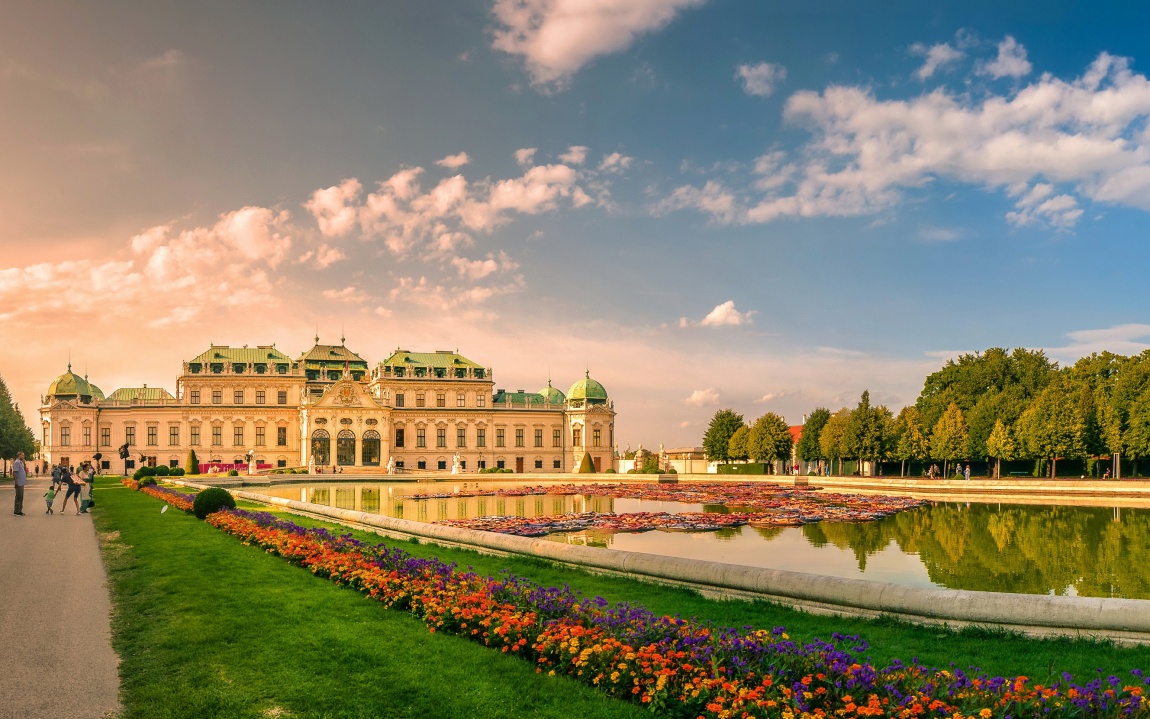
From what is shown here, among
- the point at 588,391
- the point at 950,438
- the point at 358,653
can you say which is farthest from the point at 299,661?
the point at 588,391

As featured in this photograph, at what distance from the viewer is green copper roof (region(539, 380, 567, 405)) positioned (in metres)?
103

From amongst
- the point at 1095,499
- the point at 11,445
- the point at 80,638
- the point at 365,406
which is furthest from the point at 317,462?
the point at 80,638

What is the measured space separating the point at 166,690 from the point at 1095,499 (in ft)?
145

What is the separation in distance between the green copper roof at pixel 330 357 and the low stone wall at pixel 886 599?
86225mm

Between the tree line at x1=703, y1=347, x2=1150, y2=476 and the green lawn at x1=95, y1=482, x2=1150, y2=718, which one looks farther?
the tree line at x1=703, y1=347, x2=1150, y2=476

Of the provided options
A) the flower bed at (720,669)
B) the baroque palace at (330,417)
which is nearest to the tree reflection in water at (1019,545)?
the flower bed at (720,669)

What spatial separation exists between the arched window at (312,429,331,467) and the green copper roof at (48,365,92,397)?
84.4ft

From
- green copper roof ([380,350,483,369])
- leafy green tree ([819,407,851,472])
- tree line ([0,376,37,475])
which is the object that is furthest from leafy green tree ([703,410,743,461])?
tree line ([0,376,37,475])

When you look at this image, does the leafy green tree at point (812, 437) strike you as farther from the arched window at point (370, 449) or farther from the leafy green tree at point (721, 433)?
the arched window at point (370, 449)

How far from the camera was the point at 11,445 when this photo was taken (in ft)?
245

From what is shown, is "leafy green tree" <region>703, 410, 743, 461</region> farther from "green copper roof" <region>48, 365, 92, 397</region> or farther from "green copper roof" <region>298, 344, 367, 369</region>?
"green copper roof" <region>48, 365, 92, 397</region>

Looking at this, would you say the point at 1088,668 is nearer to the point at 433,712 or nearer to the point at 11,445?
the point at 433,712

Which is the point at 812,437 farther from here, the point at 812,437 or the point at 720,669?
the point at 720,669

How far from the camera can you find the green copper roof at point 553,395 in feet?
339
